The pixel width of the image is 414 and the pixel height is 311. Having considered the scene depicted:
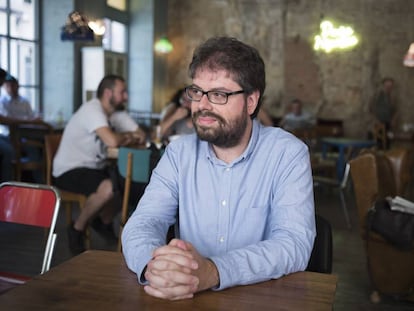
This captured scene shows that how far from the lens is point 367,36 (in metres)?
10.7

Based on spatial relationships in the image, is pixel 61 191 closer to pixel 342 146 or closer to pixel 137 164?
pixel 137 164

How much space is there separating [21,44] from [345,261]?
6161mm

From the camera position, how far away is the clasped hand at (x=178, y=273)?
1230 millimetres

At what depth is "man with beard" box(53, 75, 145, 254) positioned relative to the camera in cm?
399

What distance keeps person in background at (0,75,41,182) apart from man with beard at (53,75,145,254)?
67.9 inches

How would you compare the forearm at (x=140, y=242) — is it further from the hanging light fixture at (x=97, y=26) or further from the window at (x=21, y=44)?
the hanging light fixture at (x=97, y=26)

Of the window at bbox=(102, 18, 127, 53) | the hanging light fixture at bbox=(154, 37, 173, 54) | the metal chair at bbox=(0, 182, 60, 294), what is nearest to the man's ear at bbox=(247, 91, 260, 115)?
the metal chair at bbox=(0, 182, 60, 294)

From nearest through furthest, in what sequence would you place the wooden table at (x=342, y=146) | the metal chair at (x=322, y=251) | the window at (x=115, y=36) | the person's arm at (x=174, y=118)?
the metal chair at (x=322, y=251) < the person's arm at (x=174, y=118) < the wooden table at (x=342, y=146) < the window at (x=115, y=36)

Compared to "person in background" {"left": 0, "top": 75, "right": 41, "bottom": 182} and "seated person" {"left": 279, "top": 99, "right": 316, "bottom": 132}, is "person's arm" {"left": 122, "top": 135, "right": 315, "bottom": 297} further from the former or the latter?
"seated person" {"left": 279, "top": 99, "right": 316, "bottom": 132}

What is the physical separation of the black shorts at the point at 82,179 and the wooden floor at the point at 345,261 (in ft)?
1.68

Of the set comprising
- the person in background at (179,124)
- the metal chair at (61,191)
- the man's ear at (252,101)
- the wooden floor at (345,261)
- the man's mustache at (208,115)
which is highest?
the man's ear at (252,101)

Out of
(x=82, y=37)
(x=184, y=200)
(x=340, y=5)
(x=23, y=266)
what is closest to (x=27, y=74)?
(x=82, y=37)

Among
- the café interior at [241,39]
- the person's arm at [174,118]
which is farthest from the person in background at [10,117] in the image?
the person's arm at [174,118]

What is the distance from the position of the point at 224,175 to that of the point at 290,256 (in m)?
0.36
